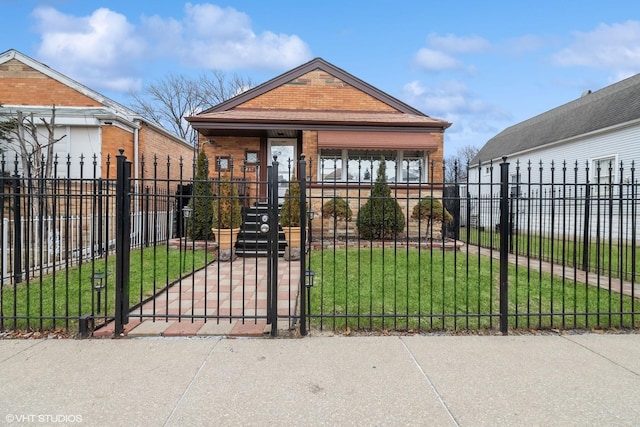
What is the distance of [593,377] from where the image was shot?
2.97 meters

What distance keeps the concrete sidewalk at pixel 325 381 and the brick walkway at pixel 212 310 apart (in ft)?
0.78

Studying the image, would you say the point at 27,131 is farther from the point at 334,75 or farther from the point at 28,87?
the point at 334,75

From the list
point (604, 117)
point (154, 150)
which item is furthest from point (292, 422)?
point (604, 117)

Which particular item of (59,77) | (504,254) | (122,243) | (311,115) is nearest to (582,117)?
(311,115)

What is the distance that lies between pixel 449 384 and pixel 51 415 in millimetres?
2962

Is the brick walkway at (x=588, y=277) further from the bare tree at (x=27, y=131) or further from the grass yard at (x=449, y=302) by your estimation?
the bare tree at (x=27, y=131)

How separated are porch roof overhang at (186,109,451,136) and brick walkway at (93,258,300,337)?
557cm

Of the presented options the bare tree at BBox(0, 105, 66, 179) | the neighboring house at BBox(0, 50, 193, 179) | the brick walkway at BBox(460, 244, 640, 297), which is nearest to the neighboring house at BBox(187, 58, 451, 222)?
the neighboring house at BBox(0, 50, 193, 179)

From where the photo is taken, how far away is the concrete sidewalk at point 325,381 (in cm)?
245

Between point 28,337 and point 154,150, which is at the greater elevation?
point 154,150

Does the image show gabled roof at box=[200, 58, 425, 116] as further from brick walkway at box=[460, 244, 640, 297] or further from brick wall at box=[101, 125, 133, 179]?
brick walkway at box=[460, 244, 640, 297]

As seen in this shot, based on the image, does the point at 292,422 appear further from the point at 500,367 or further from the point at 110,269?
the point at 110,269

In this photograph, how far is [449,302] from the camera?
4.89 meters

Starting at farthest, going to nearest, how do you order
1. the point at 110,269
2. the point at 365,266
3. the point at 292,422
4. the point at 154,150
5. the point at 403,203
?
the point at 154,150 < the point at 403,203 < the point at 365,266 < the point at 110,269 < the point at 292,422
